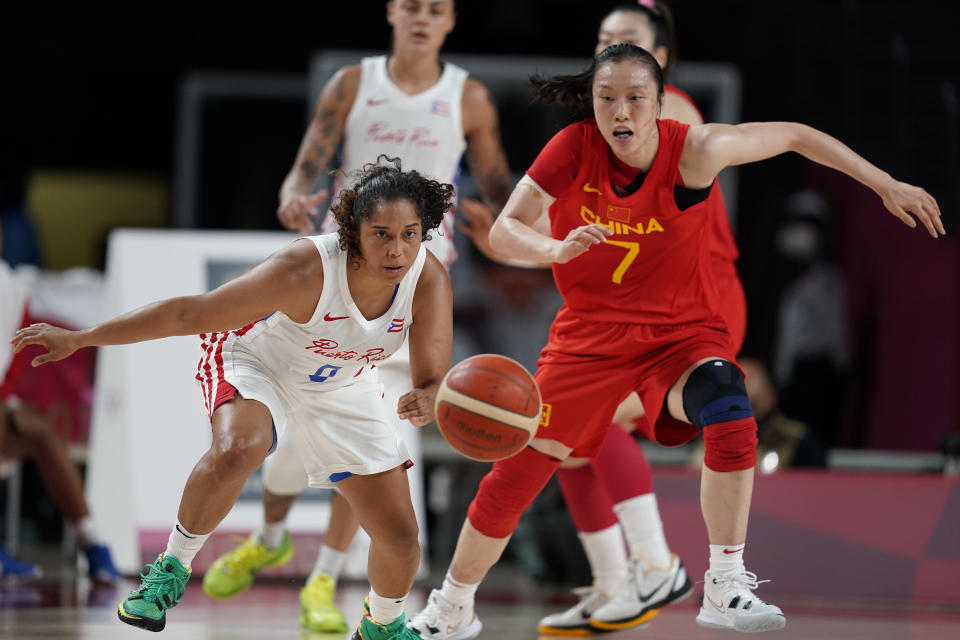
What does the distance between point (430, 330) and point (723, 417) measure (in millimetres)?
882

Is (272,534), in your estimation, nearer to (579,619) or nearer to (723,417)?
(579,619)

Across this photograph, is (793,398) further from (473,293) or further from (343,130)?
(343,130)

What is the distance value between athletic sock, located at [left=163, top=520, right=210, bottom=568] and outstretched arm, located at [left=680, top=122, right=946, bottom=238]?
1749mm

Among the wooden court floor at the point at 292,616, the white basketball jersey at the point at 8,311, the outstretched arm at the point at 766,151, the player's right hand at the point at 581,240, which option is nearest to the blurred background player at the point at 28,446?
the white basketball jersey at the point at 8,311

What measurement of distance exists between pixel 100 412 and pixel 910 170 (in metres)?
5.49

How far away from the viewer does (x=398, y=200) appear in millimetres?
3793

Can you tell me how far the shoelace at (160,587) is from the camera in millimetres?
3662

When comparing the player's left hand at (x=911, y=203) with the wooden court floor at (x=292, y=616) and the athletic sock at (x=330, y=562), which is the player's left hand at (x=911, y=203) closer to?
the wooden court floor at (x=292, y=616)

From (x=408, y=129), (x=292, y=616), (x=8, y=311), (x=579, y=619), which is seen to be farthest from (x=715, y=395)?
(x=8, y=311)

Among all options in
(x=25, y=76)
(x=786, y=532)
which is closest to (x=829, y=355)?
(x=786, y=532)

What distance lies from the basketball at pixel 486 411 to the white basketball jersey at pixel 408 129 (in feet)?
3.99

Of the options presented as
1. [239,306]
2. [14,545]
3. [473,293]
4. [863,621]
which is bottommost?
[14,545]

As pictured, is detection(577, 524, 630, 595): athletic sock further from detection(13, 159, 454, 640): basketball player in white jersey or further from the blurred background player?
the blurred background player

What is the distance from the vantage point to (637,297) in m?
4.11
